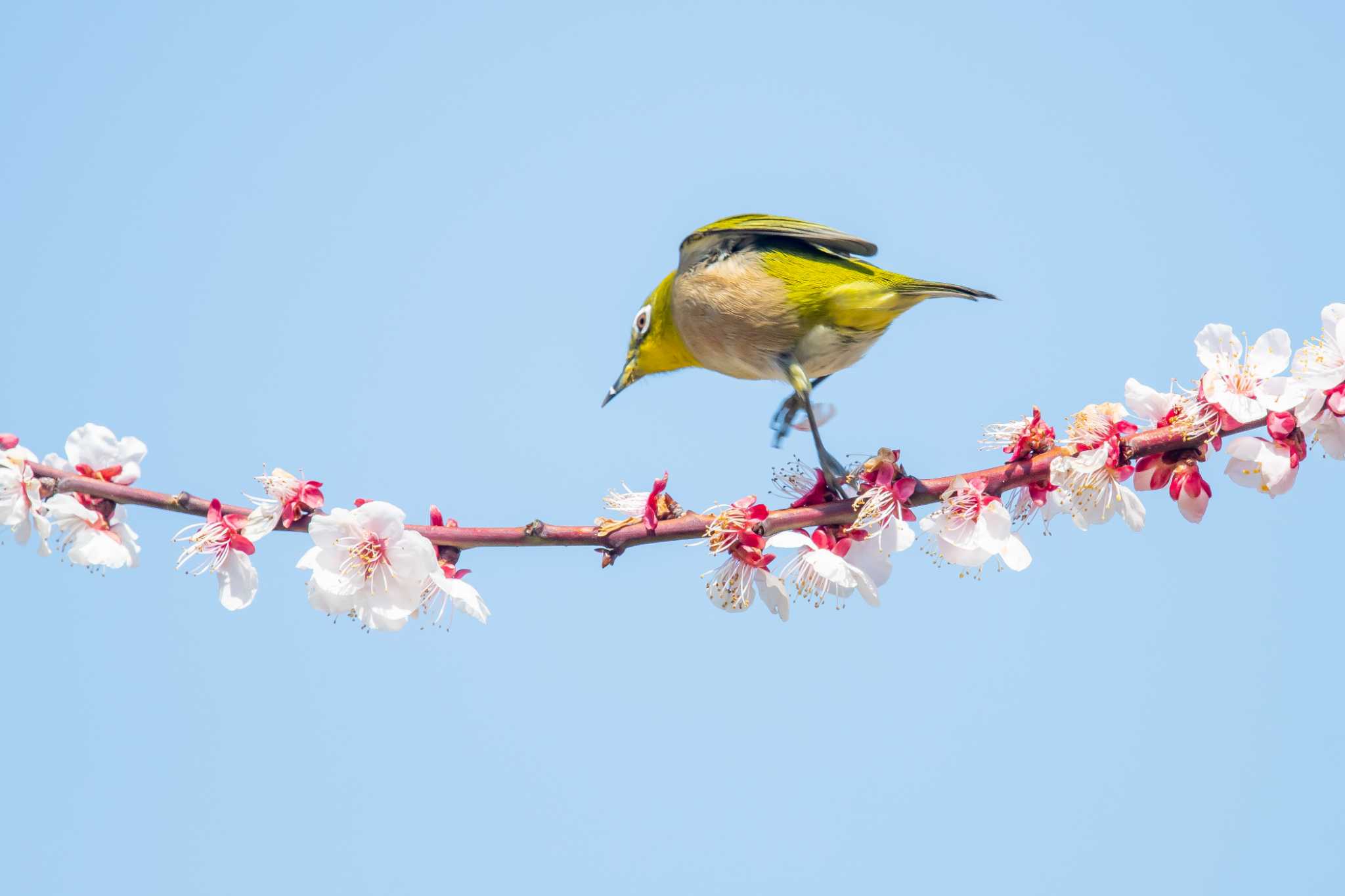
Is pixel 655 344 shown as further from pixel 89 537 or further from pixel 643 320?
pixel 89 537

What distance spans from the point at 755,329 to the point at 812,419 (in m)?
0.96

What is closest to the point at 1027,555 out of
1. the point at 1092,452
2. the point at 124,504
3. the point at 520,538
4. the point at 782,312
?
the point at 1092,452

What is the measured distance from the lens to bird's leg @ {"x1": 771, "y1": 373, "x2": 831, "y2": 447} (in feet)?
18.0

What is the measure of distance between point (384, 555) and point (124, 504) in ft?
3.45

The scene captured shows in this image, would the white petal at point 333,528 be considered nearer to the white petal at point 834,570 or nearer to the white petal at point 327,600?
the white petal at point 327,600

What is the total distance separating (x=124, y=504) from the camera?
13.0 ft

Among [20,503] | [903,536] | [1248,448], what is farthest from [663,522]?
[20,503]

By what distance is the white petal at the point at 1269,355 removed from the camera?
382 cm

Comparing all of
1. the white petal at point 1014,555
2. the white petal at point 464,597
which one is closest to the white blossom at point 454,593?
the white petal at point 464,597

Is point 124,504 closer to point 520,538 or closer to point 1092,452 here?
point 520,538

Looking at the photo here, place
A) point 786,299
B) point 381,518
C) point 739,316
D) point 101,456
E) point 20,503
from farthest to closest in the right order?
point 739,316 → point 786,299 → point 101,456 → point 20,503 → point 381,518

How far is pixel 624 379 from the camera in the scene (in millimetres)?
6637

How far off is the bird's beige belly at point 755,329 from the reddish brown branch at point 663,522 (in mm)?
1551

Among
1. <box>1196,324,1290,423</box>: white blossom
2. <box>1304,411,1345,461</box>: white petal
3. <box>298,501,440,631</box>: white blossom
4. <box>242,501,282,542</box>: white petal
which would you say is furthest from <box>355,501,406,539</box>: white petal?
<box>1304,411,1345,461</box>: white petal
